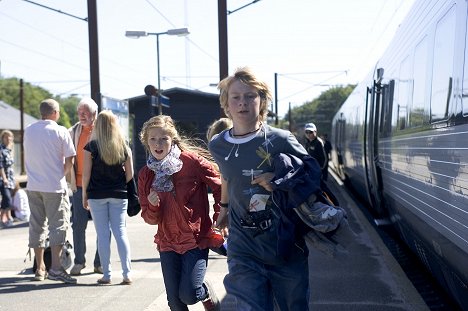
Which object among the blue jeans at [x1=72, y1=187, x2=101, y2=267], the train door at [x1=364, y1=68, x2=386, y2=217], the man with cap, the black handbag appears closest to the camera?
the black handbag

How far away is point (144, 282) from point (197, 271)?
2481 mm

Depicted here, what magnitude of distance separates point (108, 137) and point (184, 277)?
7.95 feet

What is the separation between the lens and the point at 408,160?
6.44 meters

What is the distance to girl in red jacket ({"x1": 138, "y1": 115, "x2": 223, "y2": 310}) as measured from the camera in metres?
4.62

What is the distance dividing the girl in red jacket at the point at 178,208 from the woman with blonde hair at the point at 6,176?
26.5 feet

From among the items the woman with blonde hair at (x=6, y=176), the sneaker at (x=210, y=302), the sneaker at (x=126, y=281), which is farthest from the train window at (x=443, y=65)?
the woman with blonde hair at (x=6, y=176)

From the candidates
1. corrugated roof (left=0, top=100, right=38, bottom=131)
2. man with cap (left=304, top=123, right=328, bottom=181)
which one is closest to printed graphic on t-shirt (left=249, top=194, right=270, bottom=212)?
man with cap (left=304, top=123, right=328, bottom=181)

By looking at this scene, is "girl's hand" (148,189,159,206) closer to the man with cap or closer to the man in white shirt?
the man in white shirt

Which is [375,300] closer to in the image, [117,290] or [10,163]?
[117,290]

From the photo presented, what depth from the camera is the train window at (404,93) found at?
6977 millimetres

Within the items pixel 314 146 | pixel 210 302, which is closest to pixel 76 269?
pixel 210 302

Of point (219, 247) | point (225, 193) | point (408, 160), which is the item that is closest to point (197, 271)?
point (219, 247)

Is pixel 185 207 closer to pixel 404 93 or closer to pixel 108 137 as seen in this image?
pixel 108 137

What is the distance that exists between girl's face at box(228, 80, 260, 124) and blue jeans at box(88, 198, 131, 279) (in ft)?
10.8
